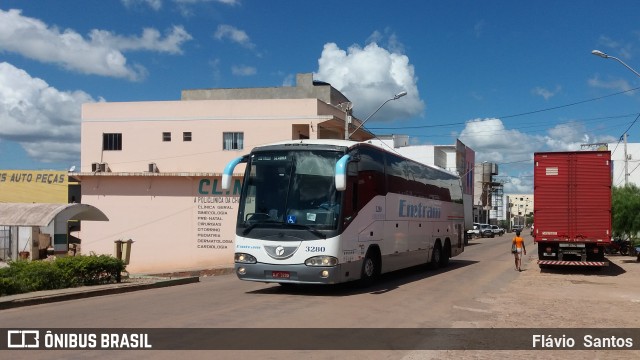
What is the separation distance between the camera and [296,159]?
1391cm

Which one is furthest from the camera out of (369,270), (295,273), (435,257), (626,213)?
(626,213)

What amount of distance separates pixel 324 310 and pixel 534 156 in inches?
513

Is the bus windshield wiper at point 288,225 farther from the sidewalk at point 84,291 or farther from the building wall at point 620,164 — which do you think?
the building wall at point 620,164

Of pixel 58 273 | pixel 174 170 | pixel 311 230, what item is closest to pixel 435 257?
pixel 311 230

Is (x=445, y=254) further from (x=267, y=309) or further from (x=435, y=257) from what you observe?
(x=267, y=309)

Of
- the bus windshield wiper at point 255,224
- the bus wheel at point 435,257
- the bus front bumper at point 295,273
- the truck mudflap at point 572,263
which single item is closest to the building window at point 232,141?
the bus wheel at point 435,257

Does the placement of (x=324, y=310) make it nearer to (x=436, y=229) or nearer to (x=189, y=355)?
(x=189, y=355)

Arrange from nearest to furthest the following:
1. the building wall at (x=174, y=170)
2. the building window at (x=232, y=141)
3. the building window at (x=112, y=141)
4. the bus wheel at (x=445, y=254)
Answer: the bus wheel at (x=445, y=254), the building wall at (x=174, y=170), the building window at (x=232, y=141), the building window at (x=112, y=141)

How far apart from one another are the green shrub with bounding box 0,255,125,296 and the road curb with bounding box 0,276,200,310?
1.31 ft

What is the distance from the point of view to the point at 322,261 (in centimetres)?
1323

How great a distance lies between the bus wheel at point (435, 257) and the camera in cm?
2239

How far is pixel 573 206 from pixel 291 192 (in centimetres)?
1223

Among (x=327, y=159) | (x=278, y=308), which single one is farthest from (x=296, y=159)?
(x=278, y=308)

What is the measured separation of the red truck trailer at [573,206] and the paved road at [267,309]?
5559 mm
